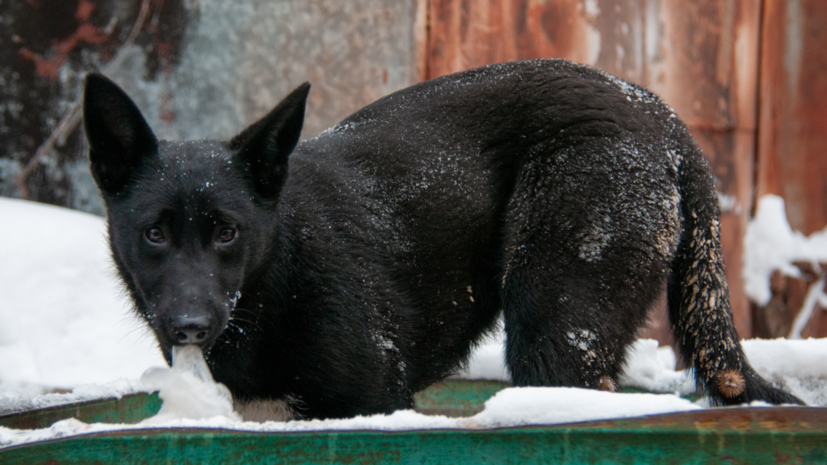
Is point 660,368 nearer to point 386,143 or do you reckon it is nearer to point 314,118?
point 386,143

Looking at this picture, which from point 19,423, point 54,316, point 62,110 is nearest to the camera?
point 19,423


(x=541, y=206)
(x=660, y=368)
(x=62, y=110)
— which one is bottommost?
(x=660, y=368)

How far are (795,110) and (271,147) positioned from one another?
14.2 ft

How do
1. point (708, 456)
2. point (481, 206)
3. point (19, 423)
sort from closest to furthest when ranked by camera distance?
1. point (708, 456)
2. point (19, 423)
3. point (481, 206)

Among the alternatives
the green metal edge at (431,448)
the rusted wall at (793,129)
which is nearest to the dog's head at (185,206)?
the green metal edge at (431,448)

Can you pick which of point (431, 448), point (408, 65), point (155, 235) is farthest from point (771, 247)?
point (155, 235)

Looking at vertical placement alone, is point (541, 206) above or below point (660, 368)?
above

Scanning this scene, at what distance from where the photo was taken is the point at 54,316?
394 centimetres

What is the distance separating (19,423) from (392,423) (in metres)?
1.38

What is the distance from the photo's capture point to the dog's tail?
257cm

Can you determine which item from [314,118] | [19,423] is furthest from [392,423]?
[314,118]

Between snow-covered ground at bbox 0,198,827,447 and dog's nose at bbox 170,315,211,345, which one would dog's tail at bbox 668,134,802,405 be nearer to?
snow-covered ground at bbox 0,198,827,447

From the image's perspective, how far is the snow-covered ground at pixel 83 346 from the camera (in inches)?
106

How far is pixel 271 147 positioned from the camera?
240cm
